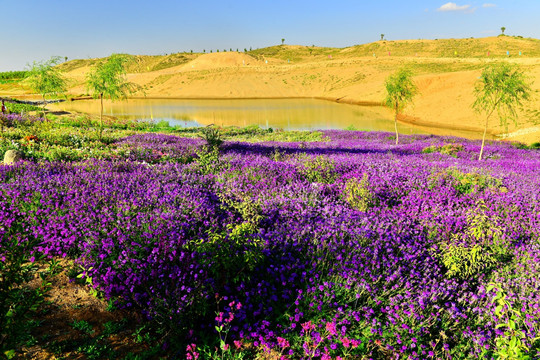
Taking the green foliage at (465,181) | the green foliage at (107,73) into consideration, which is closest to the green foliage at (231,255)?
the green foliage at (465,181)

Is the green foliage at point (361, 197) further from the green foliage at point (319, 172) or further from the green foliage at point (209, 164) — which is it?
the green foliage at point (209, 164)

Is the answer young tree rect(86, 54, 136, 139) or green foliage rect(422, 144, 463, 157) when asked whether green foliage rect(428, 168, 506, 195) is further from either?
young tree rect(86, 54, 136, 139)

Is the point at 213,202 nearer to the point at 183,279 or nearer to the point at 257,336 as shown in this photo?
the point at 183,279

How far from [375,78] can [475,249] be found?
261 ft

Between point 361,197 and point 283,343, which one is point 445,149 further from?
point 283,343

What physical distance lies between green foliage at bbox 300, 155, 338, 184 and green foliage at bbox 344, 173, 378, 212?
3.70 ft

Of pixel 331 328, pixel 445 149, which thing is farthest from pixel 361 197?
pixel 445 149

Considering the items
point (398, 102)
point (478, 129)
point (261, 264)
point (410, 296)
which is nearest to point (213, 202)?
point (261, 264)

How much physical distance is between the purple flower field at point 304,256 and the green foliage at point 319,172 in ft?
2.64

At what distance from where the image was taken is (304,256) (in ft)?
13.3

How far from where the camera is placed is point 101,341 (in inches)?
125

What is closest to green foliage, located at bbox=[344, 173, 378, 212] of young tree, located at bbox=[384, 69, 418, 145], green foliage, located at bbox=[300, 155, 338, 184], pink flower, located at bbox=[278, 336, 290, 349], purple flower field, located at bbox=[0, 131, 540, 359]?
purple flower field, located at bbox=[0, 131, 540, 359]

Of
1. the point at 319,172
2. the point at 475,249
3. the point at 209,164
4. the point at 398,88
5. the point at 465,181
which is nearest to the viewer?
the point at 475,249

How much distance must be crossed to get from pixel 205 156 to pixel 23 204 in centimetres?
469
